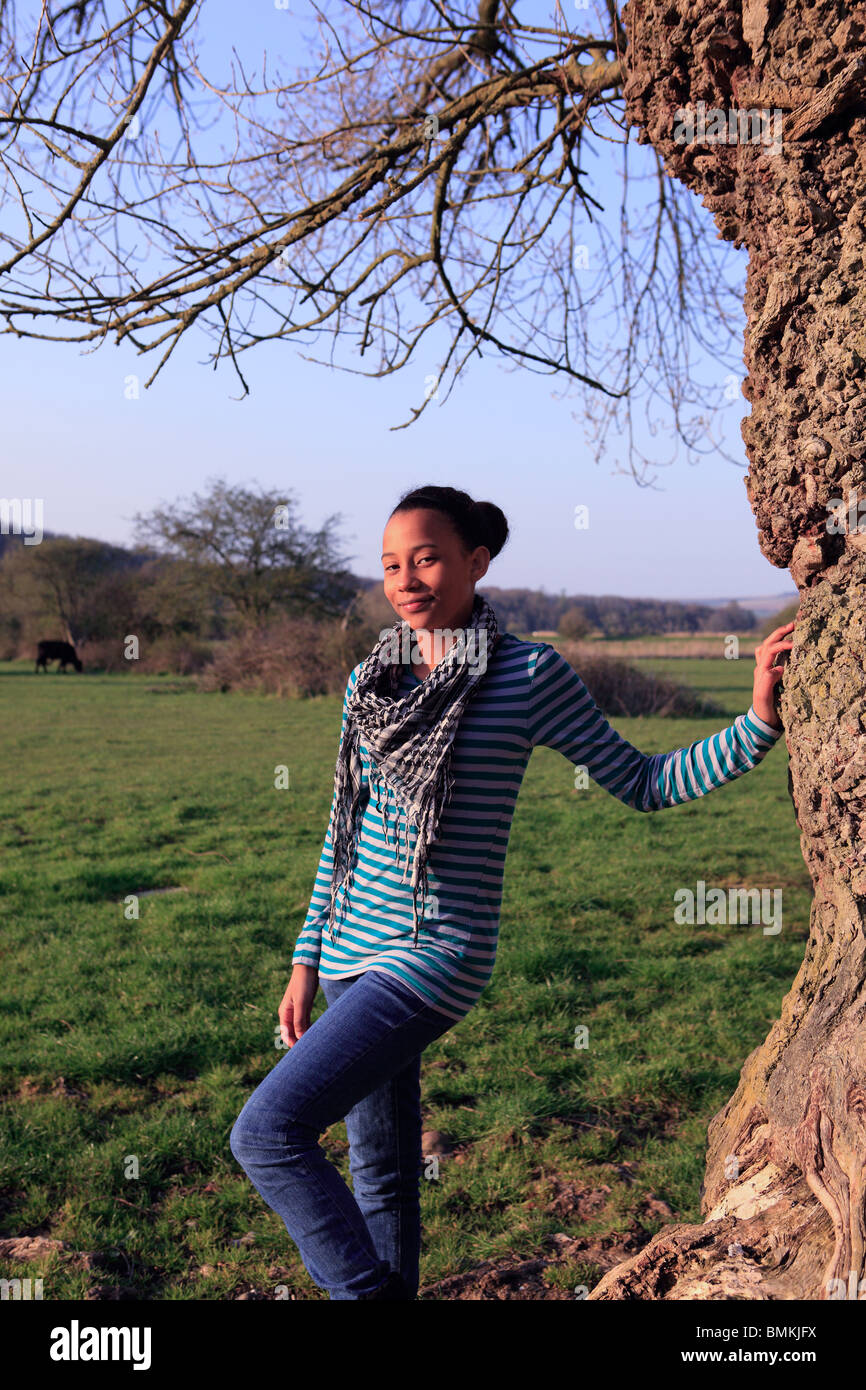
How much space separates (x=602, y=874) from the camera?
778cm

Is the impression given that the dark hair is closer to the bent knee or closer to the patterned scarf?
the patterned scarf

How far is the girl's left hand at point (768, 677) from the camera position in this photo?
2305 millimetres

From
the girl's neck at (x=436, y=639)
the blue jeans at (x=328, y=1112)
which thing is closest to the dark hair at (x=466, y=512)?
the girl's neck at (x=436, y=639)

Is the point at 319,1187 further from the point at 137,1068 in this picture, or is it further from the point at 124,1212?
the point at 137,1068

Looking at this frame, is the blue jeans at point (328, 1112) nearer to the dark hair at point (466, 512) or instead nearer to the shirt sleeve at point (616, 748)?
the shirt sleeve at point (616, 748)

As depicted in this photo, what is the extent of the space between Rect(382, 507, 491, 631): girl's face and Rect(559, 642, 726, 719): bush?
1749 cm

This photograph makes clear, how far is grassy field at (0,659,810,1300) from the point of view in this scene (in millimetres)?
3268

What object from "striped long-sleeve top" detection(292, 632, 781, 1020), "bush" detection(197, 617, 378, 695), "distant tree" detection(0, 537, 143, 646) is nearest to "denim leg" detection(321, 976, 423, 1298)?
"striped long-sleeve top" detection(292, 632, 781, 1020)

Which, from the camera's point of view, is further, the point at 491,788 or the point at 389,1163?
the point at 389,1163

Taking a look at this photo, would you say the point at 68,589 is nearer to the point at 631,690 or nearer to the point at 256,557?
the point at 256,557

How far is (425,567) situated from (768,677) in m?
0.87

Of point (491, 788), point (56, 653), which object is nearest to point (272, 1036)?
point (491, 788)

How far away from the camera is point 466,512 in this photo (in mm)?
2344
